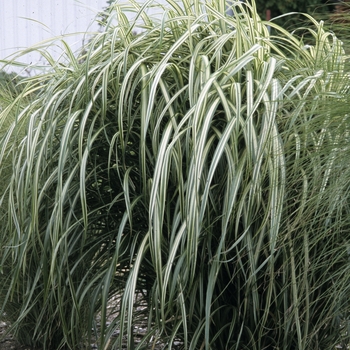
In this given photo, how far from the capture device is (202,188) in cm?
197

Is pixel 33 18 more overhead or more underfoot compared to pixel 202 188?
more underfoot

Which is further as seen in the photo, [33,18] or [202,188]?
[33,18]

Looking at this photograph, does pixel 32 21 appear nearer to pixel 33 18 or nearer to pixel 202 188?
pixel 33 18

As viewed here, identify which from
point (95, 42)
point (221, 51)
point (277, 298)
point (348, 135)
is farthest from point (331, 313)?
point (95, 42)

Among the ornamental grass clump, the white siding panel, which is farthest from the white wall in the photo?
the ornamental grass clump

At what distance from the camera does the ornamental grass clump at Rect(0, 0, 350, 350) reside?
185 centimetres

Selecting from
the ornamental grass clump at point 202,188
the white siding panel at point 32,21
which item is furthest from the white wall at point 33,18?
the ornamental grass clump at point 202,188

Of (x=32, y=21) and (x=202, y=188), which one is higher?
(x=202, y=188)

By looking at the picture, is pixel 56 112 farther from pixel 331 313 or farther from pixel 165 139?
pixel 331 313

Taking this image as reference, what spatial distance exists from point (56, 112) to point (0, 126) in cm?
33

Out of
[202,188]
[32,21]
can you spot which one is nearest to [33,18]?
[32,21]

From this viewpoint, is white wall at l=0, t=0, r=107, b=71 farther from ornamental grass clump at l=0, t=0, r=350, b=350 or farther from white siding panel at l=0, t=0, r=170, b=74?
ornamental grass clump at l=0, t=0, r=350, b=350

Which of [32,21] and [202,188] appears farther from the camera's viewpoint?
[32,21]

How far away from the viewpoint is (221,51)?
2.16 metres
